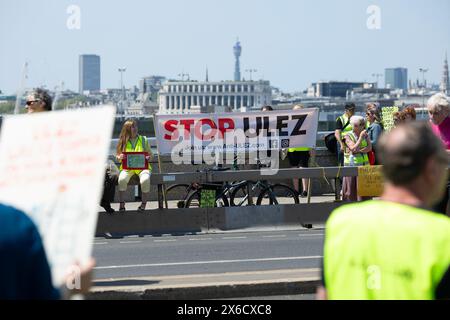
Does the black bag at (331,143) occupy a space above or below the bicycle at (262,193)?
above

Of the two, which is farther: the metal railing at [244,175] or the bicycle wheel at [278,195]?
the bicycle wheel at [278,195]

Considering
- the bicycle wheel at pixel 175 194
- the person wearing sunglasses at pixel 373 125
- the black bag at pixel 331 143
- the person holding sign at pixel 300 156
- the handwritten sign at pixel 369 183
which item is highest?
the person wearing sunglasses at pixel 373 125

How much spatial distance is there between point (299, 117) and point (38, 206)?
15.9m

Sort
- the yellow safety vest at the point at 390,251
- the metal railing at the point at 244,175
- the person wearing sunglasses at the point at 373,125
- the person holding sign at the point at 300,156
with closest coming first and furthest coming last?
the yellow safety vest at the point at 390,251
the metal railing at the point at 244,175
the person wearing sunglasses at the point at 373,125
the person holding sign at the point at 300,156

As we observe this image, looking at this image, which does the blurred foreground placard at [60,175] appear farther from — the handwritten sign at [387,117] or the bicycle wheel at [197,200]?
the handwritten sign at [387,117]

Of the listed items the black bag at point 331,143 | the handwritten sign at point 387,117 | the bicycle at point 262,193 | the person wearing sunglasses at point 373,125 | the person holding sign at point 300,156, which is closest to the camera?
the bicycle at point 262,193

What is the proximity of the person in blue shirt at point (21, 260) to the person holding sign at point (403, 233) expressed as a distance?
3.00 ft

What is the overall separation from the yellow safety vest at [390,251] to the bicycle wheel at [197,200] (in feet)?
40.5

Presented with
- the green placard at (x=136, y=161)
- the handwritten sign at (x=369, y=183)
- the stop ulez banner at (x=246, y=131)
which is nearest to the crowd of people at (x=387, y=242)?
the handwritten sign at (x=369, y=183)

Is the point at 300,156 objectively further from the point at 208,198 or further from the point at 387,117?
the point at 208,198

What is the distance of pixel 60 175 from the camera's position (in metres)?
3.89

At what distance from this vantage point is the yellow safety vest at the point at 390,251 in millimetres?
3529

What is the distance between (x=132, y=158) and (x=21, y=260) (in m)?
11.5

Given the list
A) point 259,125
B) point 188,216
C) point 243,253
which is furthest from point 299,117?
point 243,253
